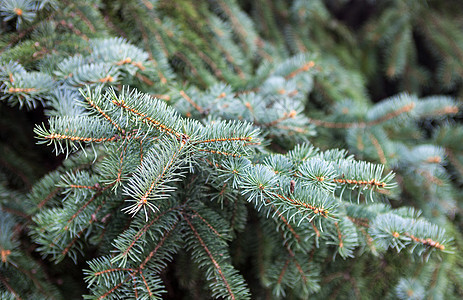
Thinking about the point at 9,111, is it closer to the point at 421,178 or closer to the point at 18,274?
the point at 18,274

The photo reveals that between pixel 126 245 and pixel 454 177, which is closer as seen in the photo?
pixel 126 245

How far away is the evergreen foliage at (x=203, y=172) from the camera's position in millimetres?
572

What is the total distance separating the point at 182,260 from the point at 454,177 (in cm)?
109

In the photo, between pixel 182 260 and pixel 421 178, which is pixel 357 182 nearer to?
pixel 182 260

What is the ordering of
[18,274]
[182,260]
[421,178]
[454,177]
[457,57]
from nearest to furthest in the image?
[18,274] → [182,260] → [421,178] → [454,177] → [457,57]

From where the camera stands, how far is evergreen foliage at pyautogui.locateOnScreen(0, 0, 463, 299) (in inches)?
22.5

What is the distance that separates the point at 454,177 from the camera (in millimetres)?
1264

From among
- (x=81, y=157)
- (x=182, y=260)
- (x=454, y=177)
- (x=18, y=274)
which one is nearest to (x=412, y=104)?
(x=454, y=177)

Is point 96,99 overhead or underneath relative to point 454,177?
overhead

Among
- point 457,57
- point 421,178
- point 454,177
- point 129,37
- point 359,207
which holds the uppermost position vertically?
point 129,37

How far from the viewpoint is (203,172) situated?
2.10 feet

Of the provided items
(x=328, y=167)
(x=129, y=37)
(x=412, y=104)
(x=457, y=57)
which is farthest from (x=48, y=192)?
(x=457, y=57)

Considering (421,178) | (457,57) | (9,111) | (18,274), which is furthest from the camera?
(457,57)

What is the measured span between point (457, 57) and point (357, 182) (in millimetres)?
1301
